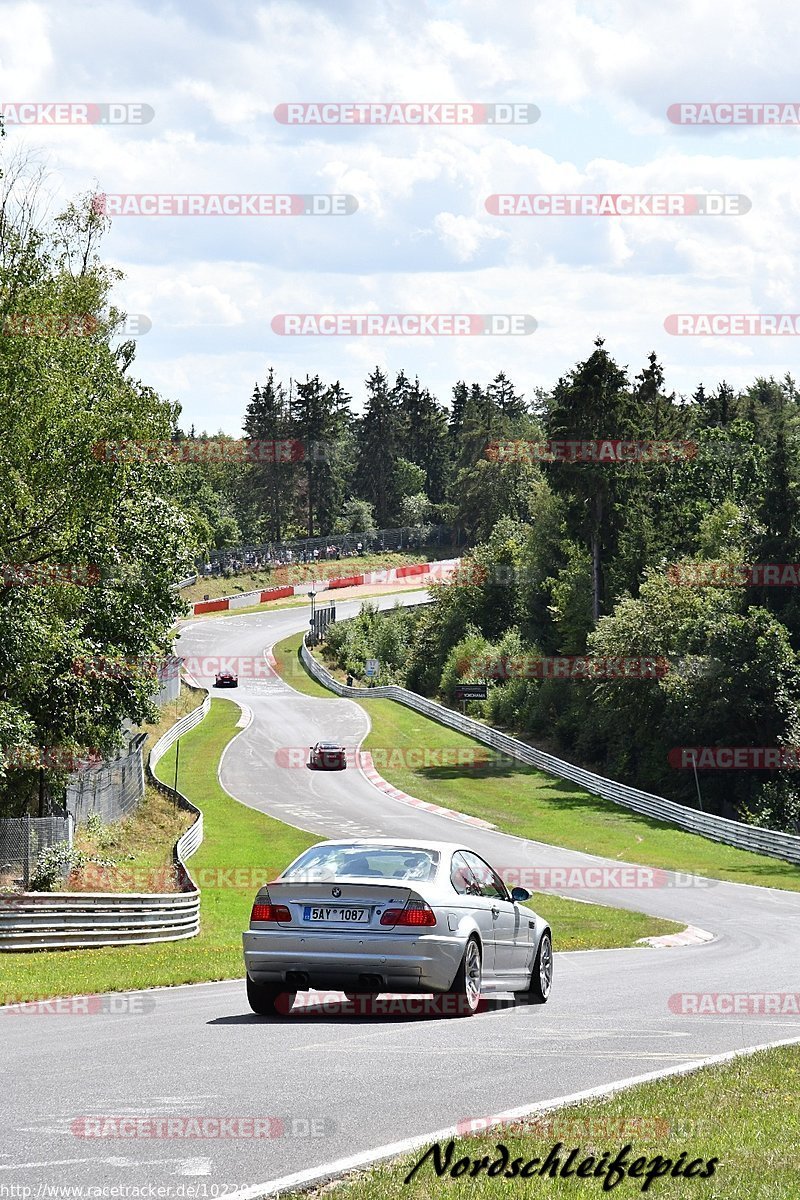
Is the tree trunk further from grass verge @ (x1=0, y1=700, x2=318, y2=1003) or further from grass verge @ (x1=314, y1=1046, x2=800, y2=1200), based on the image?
grass verge @ (x1=314, y1=1046, x2=800, y2=1200)

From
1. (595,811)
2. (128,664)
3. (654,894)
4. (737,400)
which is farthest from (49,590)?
(737,400)

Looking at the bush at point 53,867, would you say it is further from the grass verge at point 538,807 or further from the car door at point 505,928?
the grass verge at point 538,807

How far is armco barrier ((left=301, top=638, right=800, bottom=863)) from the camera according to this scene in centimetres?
5047

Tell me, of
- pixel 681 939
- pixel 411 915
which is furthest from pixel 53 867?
pixel 411 915

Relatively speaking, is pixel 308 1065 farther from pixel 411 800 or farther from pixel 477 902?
pixel 411 800

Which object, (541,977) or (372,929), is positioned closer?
(372,929)

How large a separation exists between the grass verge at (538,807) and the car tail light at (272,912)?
32.7 m

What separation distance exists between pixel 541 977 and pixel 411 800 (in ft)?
139

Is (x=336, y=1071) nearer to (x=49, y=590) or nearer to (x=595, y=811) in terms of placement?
(x=49, y=590)

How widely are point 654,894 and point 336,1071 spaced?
1246 inches

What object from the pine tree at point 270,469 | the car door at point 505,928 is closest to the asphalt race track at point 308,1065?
the car door at point 505,928

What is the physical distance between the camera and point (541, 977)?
46.1ft

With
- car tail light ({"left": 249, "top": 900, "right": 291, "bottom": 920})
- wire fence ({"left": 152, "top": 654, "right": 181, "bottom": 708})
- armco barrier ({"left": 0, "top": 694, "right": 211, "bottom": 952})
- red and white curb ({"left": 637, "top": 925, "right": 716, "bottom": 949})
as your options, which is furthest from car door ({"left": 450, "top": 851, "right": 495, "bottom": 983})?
wire fence ({"left": 152, "top": 654, "right": 181, "bottom": 708})

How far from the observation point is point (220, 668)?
315 feet
